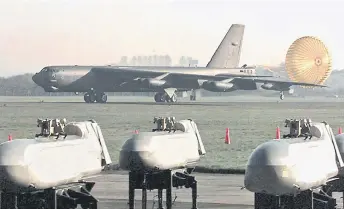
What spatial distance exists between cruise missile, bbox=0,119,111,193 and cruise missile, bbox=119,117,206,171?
0.60 metres

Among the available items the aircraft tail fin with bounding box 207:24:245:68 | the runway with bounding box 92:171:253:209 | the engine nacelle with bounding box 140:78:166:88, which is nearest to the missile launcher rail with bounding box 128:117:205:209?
the runway with bounding box 92:171:253:209

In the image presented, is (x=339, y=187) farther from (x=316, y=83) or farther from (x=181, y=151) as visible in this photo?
(x=316, y=83)

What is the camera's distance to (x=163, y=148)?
18203 mm

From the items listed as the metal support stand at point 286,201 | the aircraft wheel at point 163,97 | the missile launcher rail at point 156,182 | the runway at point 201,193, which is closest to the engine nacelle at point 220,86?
the aircraft wheel at point 163,97

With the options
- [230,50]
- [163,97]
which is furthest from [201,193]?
[230,50]

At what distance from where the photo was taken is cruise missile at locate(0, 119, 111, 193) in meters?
14.8

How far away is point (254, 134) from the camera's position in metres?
43.9

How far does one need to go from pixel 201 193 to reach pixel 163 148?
4018 mm

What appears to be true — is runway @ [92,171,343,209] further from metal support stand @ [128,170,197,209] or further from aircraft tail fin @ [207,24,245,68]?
aircraft tail fin @ [207,24,245,68]

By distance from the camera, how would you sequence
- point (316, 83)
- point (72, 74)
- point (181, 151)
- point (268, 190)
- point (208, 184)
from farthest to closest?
point (316, 83)
point (72, 74)
point (208, 184)
point (181, 151)
point (268, 190)

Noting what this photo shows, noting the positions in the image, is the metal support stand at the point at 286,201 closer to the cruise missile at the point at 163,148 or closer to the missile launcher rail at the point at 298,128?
the missile launcher rail at the point at 298,128

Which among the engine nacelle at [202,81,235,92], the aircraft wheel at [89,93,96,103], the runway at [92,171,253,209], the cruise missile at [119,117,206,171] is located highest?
the cruise missile at [119,117,206,171]

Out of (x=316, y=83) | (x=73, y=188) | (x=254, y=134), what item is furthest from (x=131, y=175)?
(x=316, y=83)

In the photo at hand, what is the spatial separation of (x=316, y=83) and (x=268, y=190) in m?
82.7
